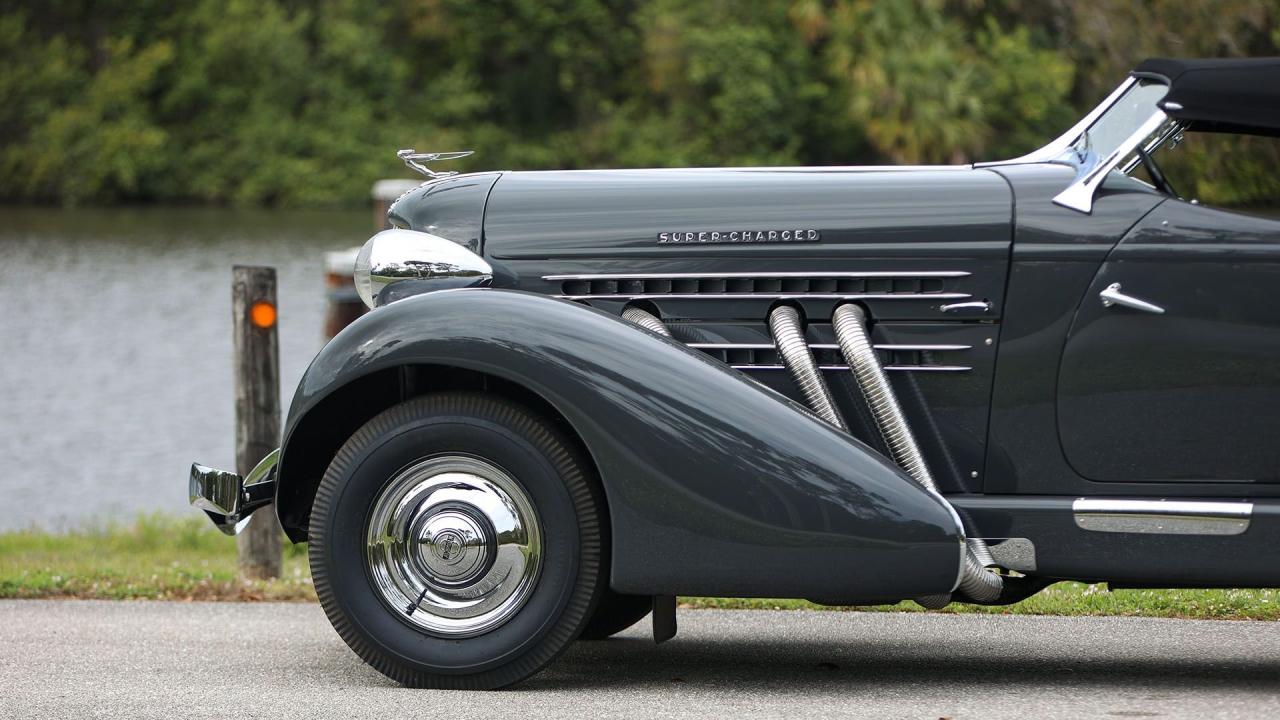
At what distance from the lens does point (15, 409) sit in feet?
56.3

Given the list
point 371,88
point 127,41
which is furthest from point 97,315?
point 127,41

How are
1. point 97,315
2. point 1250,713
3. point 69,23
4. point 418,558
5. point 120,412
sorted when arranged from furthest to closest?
1. point 69,23
2. point 97,315
3. point 120,412
4. point 418,558
5. point 1250,713

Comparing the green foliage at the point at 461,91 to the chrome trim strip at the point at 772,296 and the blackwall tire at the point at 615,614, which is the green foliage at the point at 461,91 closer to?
the blackwall tire at the point at 615,614

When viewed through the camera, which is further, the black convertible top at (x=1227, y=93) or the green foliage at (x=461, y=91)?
the green foliage at (x=461, y=91)

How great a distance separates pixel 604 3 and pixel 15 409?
32.2 metres

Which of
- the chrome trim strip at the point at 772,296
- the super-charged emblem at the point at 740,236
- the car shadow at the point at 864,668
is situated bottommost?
the car shadow at the point at 864,668

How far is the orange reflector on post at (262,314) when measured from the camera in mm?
6922

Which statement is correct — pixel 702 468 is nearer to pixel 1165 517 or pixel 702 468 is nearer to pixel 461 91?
pixel 1165 517

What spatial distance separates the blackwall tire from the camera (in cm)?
532

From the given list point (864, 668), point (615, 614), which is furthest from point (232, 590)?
point (864, 668)

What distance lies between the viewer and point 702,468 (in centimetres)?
442

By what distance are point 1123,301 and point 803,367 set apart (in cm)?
93

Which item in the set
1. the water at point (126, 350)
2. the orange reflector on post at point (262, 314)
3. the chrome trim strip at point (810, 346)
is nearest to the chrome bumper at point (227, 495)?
the chrome trim strip at point (810, 346)

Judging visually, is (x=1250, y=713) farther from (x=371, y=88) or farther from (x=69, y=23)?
(x=69, y=23)
